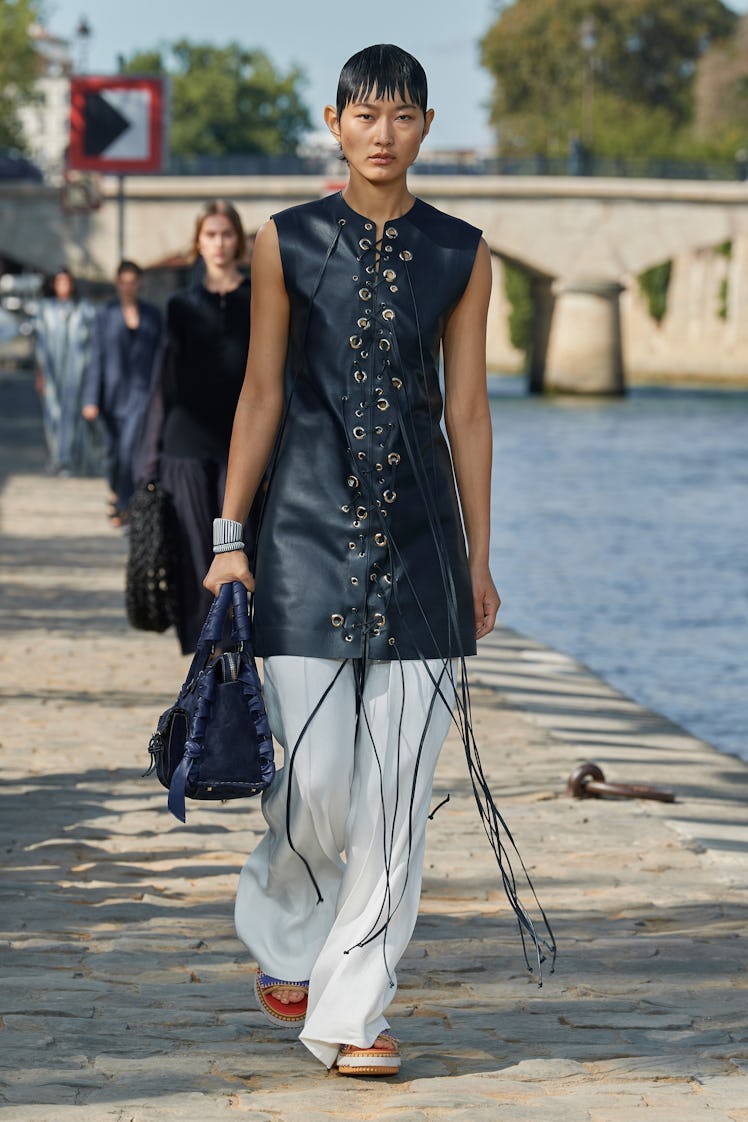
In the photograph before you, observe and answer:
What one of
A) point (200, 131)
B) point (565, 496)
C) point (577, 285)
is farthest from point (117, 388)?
point (200, 131)

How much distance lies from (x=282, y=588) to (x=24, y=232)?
52.5m

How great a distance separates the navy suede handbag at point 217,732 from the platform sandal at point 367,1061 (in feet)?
1.65

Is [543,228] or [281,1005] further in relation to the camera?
[543,228]

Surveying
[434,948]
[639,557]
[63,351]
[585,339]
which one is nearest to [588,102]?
[585,339]

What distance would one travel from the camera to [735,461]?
3469 cm

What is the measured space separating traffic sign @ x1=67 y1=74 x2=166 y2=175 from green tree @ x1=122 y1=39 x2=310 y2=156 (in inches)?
4087

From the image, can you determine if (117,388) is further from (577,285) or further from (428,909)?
(577,285)

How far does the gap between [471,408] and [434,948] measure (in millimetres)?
1466

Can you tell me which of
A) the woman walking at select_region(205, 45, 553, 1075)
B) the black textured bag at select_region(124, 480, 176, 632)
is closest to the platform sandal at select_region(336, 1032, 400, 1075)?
the woman walking at select_region(205, 45, 553, 1075)

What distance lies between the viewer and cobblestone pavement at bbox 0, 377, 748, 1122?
4172mm

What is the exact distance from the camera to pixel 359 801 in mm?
4273

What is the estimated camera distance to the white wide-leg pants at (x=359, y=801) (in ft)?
13.9

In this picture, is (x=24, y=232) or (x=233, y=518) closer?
(x=233, y=518)

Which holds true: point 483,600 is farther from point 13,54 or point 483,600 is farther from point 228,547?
point 13,54
